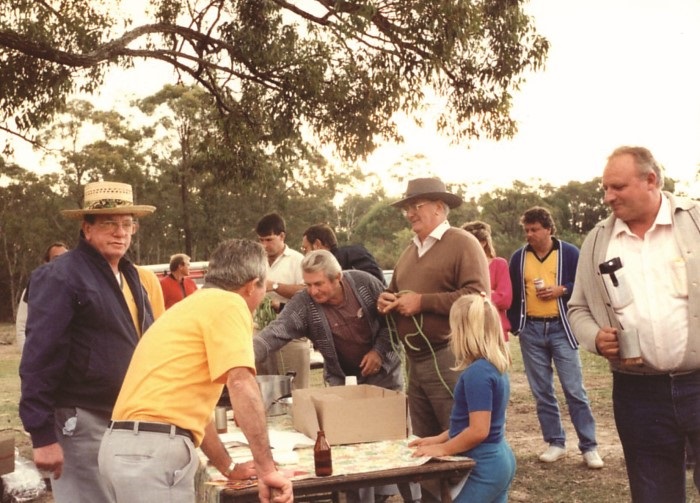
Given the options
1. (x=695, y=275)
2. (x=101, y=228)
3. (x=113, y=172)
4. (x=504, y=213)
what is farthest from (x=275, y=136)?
(x=504, y=213)

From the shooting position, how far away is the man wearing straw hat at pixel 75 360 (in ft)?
11.0

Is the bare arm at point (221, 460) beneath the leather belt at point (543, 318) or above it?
beneath

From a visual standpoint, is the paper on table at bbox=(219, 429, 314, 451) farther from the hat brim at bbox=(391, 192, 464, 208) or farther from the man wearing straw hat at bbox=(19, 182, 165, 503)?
the hat brim at bbox=(391, 192, 464, 208)

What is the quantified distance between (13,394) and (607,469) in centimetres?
927

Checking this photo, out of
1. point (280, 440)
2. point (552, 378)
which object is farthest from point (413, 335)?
point (552, 378)

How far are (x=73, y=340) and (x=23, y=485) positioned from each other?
3037mm

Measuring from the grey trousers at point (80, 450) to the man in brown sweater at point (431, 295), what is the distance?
1703 millimetres

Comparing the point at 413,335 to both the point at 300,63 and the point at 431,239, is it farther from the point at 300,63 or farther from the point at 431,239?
the point at 300,63

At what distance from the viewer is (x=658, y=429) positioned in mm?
3348

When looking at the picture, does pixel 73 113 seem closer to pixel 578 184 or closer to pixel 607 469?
pixel 578 184

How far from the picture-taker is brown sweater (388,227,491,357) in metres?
4.54

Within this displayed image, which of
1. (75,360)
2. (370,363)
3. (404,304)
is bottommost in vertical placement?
(370,363)

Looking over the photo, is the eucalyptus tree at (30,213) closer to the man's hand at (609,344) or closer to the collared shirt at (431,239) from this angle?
the collared shirt at (431,239)

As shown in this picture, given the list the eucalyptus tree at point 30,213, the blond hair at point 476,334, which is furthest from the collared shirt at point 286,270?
the eucalyptus tree at point 30,213
